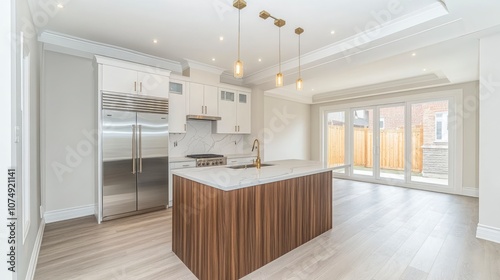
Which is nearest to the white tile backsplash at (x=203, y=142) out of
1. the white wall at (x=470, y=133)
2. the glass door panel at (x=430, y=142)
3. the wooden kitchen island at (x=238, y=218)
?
Result: the wooden kitchen island at (x=238, y=218)

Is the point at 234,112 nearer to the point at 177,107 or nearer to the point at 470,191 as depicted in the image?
the point at 177,107

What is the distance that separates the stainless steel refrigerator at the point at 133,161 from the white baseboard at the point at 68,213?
0.55 metres

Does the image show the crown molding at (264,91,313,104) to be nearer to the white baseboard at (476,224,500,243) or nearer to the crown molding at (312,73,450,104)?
the crown molding at (312,73,450,104)

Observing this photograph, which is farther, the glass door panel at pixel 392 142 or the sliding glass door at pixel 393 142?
the glass door panel at pixel 392 142

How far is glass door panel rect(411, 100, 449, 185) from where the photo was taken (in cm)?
549

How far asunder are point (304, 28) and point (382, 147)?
4785mm

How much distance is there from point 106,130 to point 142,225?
1537 millimetres

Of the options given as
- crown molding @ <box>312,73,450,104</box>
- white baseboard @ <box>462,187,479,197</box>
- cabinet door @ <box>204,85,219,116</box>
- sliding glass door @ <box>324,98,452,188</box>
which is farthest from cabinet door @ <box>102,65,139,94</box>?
white baseboard @ <box>462,187,479,197</box>

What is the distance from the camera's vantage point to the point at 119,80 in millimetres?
3586

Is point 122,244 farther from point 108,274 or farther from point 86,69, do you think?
point 86,69

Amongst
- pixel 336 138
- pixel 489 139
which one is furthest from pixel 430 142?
pixel 489 139

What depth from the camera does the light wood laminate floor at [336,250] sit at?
7.14ft

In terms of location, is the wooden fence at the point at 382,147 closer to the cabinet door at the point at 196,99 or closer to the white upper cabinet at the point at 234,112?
the white upper cabinet at the point at 234,112

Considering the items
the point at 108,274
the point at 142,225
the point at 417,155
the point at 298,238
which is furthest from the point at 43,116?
the point at 417,155
